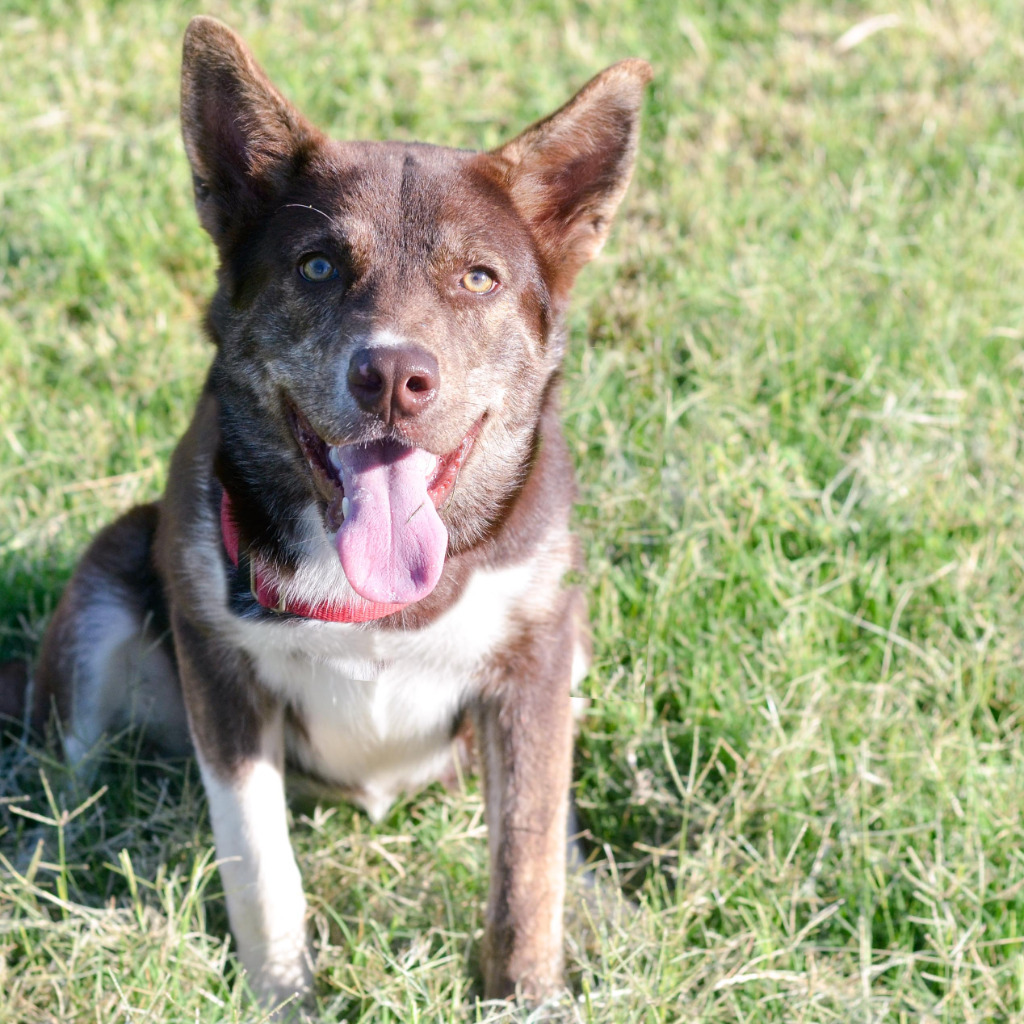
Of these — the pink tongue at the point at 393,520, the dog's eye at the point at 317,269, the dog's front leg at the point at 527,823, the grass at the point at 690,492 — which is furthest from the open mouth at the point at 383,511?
the grass at the point at 690,492

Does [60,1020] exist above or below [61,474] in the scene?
below

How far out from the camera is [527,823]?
3031 millimetres

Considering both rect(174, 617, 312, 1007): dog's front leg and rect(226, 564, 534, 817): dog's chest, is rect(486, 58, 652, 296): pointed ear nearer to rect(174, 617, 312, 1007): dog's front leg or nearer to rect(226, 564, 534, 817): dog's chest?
rect(226, 564, 534, 817): dog's chest

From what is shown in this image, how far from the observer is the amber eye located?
2828 mm

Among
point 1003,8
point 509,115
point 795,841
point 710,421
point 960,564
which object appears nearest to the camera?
point 795,841

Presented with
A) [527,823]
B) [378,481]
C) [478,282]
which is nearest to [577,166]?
[478,282]

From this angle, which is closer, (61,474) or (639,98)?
(639,98)

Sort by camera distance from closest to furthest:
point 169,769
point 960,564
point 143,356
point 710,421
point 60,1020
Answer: point 60,1020 → point 169,769 → point 960,564 → point 710,421 → point 143,356

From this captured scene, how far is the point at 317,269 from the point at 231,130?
16.2 inches

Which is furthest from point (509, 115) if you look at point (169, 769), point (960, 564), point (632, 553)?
point (169, 769)

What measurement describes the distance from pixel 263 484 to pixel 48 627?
1126mm

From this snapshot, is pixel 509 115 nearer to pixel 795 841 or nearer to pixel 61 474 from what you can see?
pixel 61 474

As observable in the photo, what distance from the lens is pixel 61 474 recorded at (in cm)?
429

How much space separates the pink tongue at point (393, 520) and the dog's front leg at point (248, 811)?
0.50m
